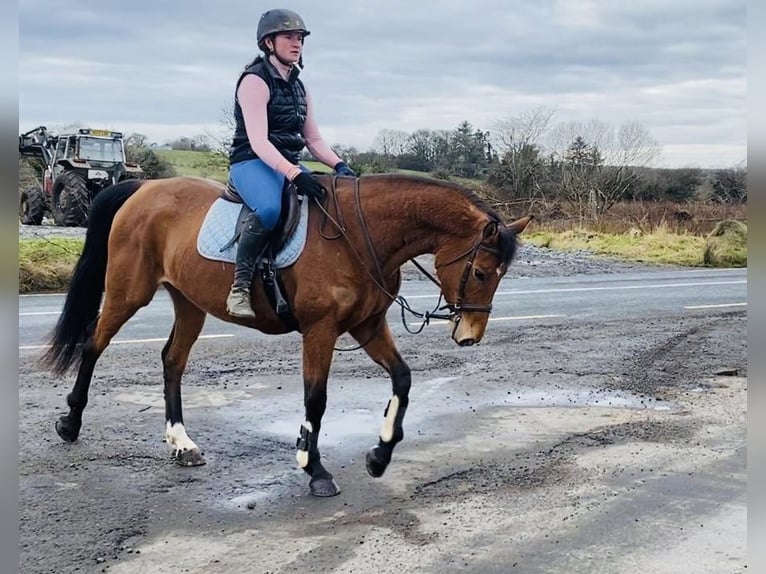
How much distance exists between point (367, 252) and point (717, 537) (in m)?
2.56

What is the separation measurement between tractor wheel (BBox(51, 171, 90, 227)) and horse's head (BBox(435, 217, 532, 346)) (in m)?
19.2

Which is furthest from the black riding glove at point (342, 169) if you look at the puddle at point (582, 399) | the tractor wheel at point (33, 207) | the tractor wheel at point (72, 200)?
the tractor wheel at point (33, 207)

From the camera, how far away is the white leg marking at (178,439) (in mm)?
5312

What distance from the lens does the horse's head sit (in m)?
4.61

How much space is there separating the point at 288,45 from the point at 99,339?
2.61m

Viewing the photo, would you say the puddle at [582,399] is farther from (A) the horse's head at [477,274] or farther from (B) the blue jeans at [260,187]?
(B) the blue jeans at [260,187]

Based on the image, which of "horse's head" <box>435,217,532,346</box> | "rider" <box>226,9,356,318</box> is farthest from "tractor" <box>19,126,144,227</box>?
"horse's head" <box>435,217,532,346</box>

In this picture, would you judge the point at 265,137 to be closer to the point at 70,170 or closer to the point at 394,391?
the point at 394,391

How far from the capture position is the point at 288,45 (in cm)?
486

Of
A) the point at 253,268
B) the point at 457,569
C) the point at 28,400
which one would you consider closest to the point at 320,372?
the point at 253,268

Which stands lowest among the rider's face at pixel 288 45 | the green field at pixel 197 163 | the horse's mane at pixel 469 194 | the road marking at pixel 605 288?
the road marking at pixel 605 288

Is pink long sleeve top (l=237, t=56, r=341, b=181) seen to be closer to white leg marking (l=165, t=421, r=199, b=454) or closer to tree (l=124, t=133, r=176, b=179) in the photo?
white leg marking (l=165, t=421, r=199, b=454)

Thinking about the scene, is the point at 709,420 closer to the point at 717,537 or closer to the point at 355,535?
the point at 717,537

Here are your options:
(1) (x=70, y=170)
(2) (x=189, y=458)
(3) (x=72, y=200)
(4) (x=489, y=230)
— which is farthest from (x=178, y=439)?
(1) (x=70, y=170)
